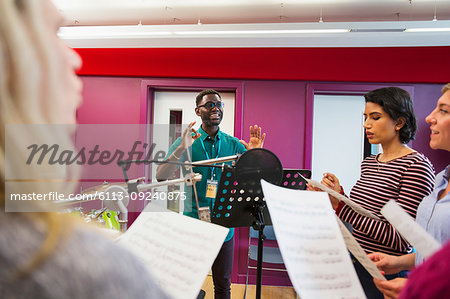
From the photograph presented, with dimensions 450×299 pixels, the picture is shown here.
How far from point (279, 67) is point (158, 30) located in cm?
152

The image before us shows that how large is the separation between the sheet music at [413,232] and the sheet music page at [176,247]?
0.50 meters

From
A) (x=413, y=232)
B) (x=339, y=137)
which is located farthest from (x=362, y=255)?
(x=339, y=137)

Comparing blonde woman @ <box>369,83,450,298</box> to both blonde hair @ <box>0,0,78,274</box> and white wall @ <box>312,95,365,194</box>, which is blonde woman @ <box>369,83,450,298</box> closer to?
blonde hair @ <box>0,0,78,274</box>

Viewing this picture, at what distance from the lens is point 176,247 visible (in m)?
0.79

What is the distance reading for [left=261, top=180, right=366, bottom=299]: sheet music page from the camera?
2.14 ft

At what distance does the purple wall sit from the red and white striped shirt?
1.69m

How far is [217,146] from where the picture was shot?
2.24 metres

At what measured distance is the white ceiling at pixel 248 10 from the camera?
313cm

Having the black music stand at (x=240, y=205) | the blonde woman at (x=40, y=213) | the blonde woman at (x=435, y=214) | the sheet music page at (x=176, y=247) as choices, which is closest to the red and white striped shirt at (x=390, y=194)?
the blonde woman at (x=435, y=214)

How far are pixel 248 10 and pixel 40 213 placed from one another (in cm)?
351

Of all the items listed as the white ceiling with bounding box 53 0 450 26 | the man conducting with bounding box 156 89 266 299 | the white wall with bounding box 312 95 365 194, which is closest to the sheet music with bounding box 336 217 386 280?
the man conducting with bounding box 156 89 266 299

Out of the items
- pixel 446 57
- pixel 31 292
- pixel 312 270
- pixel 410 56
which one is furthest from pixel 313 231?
pixel 446 57

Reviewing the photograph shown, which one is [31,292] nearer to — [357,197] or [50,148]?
[50,148]

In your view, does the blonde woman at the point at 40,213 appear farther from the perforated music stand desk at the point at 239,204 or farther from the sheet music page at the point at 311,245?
the perforated music stand desk at the point at 239,204
